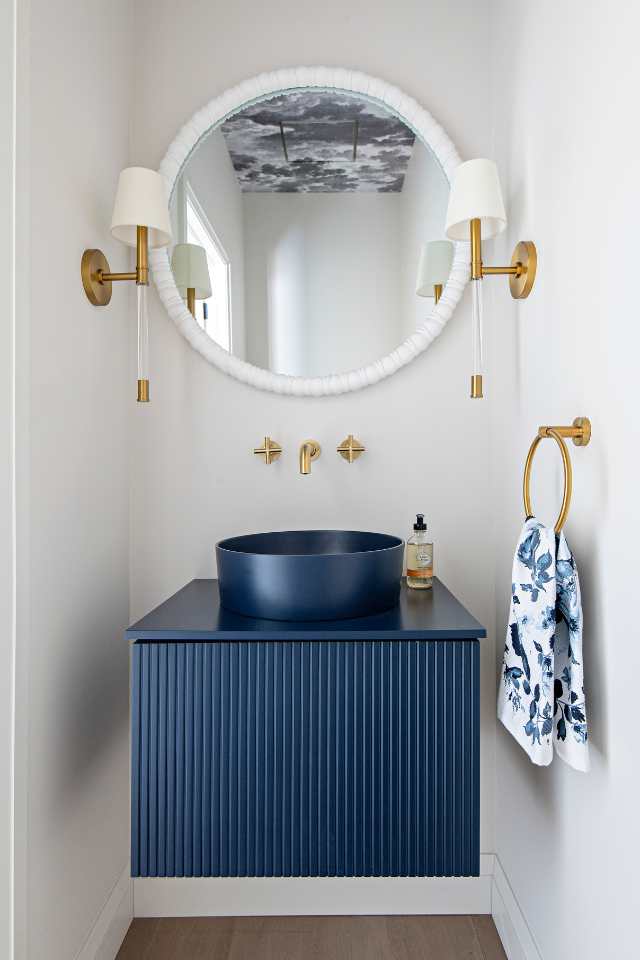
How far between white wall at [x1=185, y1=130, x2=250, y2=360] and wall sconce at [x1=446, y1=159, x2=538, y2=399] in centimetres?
54

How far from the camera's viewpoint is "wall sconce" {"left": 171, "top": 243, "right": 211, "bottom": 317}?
5.81 ft

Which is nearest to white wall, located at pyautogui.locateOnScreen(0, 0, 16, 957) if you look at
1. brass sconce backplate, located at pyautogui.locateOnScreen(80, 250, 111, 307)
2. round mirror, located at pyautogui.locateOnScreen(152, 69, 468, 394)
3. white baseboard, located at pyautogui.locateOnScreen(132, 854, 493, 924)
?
brass sconce backplate, located at pyautogui.locateOnScreen(80, 250, 111, 307)

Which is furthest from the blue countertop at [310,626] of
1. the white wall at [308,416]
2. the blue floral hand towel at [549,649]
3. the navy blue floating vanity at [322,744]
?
the white wall at [308,416]

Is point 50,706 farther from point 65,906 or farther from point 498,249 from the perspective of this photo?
point 498,249

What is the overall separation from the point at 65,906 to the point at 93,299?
120 centimetres

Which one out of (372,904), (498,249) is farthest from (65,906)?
(498,249)

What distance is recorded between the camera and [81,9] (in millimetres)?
1463

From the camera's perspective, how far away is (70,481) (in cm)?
142

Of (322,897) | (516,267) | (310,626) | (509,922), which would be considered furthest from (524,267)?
(322,897)

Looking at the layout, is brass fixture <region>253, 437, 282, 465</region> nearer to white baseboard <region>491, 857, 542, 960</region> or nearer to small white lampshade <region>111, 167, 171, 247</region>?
small white lampshade <region>111, 167, 171, 247</region>

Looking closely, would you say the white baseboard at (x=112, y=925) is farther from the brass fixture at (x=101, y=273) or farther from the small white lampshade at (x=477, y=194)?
the small white lampshade at (x=477, y=194)

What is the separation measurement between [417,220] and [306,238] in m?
0.28

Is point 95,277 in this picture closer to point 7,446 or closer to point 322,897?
point 7,446

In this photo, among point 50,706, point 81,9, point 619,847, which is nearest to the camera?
→ point 619,847
